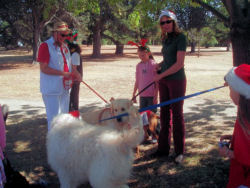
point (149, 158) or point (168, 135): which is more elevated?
point (168, 135)

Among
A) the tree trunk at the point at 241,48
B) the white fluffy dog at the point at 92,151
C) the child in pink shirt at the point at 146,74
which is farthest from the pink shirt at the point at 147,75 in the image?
the white fluffy dog at the point at 92,151

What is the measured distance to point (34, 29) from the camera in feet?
68.7

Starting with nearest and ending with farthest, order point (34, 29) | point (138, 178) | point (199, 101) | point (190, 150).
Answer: point (138, 178)
point (190, 150)
point (199, 101)
point (34, 29)

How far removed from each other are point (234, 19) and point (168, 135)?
6.23 feet

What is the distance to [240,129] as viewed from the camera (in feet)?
6.78

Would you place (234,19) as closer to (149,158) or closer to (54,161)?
(149,158)

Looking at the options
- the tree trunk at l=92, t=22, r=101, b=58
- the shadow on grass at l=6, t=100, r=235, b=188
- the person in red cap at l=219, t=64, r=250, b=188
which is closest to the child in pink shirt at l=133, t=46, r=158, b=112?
the shadow on grass at l=6, t=100, r=235, b=188

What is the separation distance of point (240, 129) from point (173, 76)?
4.95 feet

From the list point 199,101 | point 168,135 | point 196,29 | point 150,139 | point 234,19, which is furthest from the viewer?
point 196,29

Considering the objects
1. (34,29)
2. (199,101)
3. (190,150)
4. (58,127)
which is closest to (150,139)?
(190,150)

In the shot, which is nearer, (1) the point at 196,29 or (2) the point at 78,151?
(2) the point at 78,151

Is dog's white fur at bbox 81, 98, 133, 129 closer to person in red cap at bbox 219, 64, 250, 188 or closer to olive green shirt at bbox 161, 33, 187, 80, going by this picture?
olive green shirt at bbox 161, 33, 187, 80

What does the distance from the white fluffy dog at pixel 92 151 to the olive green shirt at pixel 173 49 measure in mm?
956

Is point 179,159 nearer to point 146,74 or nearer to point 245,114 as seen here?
point 146,74
